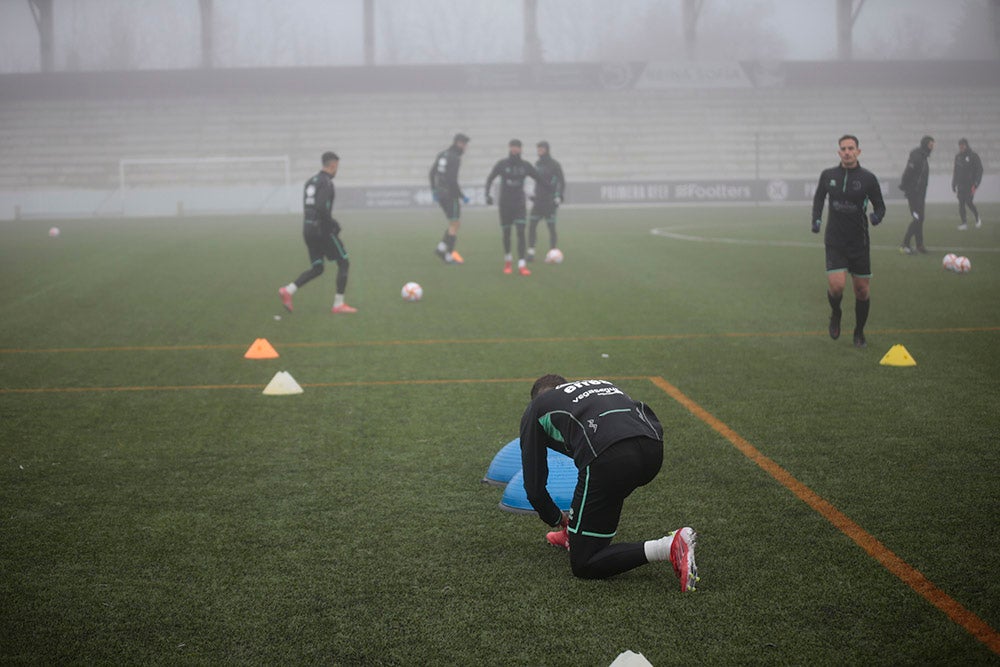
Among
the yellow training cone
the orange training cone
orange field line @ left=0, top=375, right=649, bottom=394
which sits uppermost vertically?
the orange training cone

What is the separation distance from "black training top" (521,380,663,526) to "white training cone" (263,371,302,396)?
4556mm

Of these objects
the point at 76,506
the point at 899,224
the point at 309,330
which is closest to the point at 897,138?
the point at 899,224

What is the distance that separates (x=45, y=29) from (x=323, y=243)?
152 feet

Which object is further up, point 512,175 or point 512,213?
point 512,175

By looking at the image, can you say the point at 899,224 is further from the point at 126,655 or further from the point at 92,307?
the point at 126,655

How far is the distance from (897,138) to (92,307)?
42.6 meters

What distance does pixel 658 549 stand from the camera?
461 centimetres

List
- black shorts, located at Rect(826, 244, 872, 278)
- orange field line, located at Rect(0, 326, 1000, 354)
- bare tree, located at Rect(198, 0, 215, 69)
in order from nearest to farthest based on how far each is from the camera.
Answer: black shorts, located at Rect(826, 244, 872, 278) → orange field line, located at Rect(0, 326, 1000, 354) → bare tree, located at Rect(198, 0, 215, 69)

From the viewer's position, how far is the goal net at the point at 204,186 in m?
40.5

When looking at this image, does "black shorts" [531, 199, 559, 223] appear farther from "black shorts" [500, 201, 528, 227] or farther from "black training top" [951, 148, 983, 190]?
"black training top" [951, 148, 983, 190]

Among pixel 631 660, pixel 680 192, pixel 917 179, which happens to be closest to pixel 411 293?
pixel 917 179

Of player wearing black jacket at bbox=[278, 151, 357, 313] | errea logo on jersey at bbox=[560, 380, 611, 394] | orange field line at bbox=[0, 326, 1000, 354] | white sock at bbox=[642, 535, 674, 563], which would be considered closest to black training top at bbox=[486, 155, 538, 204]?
player wearing black jacket at bbox=[278, 151, 357, 313]

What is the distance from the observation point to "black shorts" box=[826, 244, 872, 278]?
1050 centimetres

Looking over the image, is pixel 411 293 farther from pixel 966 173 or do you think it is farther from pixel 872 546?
pixel 966 173
